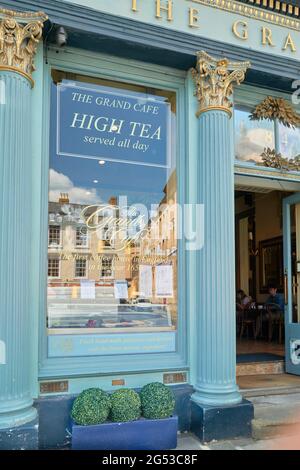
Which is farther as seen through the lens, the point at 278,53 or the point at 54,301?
the point at 278,53

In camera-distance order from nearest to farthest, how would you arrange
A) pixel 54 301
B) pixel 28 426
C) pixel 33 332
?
pixel 28 426
pixel 33 332
pixel 54 301

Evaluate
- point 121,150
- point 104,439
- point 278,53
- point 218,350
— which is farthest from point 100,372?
point 278,53

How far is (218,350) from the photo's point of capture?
4.92m

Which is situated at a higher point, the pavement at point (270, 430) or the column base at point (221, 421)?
the column base at point (221, 421)

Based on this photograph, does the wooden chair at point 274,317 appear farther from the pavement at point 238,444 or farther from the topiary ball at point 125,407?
the topiary ball at point 125,407

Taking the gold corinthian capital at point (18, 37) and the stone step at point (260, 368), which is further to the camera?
the stone step at point (260, 368)

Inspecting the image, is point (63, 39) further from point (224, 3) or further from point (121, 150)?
point (224, 3)

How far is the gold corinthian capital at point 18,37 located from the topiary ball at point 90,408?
3.20 metres

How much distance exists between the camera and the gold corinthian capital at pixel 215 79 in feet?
16.9

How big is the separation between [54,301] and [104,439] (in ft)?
4.80

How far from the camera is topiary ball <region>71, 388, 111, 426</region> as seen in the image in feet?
13.5

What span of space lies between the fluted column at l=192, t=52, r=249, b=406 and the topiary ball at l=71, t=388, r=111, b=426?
116cm

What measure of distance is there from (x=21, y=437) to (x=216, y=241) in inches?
109

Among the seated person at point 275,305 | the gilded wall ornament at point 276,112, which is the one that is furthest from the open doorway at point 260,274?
the gilded wall ornament at point 276,112
